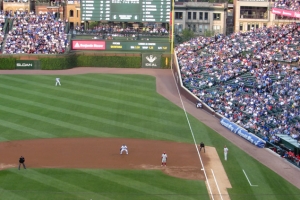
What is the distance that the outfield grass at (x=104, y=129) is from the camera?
98.4 ft

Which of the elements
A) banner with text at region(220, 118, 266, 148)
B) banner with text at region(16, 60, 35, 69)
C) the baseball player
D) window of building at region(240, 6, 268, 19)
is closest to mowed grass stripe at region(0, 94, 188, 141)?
banner with text at region(220, 118, 266, 148)

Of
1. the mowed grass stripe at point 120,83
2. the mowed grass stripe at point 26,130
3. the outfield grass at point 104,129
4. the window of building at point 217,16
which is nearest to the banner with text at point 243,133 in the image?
the outfield grass at point 104,129

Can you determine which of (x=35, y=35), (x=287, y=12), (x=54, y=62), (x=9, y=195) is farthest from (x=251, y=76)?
(x=9, y=195)

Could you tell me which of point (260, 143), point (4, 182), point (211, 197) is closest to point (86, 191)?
point (4, 182)

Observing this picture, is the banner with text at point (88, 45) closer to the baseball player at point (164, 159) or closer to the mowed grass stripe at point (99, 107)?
the mowed grass stripe at point (99, 107)

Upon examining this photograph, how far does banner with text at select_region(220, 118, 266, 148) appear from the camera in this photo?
39.7 m

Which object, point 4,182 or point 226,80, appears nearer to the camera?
point 4,182

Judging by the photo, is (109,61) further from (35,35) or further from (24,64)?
(24,64)

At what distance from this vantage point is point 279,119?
→ 1692 inches

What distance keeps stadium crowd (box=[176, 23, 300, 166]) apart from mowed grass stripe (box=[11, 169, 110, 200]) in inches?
630

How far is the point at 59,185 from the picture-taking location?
3041 centimetres

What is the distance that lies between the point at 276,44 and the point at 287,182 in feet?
93.8

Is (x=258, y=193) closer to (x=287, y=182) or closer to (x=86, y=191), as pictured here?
(x=287, y=182)

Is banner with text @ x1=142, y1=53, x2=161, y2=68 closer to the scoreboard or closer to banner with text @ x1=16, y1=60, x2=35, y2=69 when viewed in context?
the scoreboard
